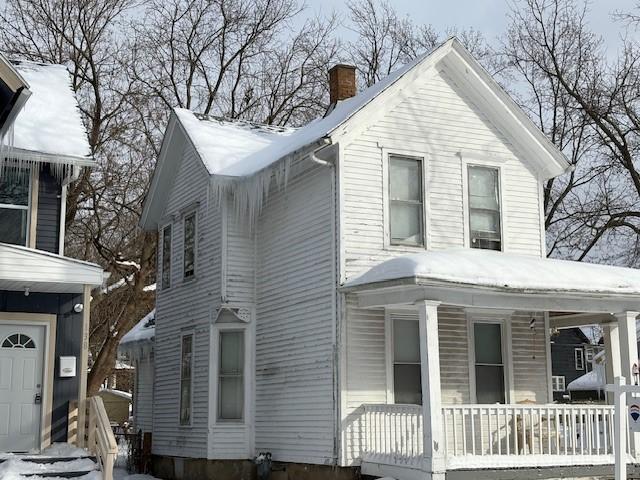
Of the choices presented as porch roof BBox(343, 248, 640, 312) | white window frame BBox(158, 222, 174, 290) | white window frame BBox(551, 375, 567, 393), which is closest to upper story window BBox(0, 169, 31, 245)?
white window frame BBox(158, 222, 174, 290)

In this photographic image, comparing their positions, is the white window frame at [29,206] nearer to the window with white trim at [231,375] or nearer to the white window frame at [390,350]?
the window with white trim at [231,375]

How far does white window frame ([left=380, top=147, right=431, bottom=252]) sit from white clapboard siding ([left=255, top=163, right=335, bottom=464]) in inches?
37.0

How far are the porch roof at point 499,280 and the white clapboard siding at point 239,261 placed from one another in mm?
3168

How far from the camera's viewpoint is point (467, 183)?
48.4ft

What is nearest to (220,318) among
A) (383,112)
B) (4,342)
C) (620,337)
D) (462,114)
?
(4,342)

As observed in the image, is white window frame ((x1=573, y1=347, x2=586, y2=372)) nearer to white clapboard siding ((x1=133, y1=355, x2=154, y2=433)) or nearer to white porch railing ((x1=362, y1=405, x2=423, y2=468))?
white clapboard siding ((x1=133, y1=355, x2=154, y2=433))

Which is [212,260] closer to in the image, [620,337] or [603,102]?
[620,337]

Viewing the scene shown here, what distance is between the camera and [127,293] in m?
32.2

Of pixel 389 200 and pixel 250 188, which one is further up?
pixel 250 188

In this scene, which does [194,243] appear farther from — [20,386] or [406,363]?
[406,363]

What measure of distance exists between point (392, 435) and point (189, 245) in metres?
6.98

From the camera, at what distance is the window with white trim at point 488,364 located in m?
14.2

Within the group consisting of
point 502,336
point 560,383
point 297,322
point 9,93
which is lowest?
point 560,383

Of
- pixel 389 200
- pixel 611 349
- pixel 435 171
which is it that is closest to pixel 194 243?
pixel 389 200
